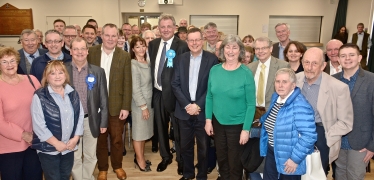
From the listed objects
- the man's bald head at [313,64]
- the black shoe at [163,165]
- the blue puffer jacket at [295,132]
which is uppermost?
the man's bald head at [313,64]

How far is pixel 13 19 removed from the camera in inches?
386

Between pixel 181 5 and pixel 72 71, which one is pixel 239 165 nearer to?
pixel 72 71

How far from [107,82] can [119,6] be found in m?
7.53

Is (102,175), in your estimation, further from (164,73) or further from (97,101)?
(164,73)

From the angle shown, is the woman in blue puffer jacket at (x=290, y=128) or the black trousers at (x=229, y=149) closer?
the woman in blue puffer jacket at (x=290, y=128)

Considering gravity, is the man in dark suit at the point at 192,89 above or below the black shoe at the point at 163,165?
above

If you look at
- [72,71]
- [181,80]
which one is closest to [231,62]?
[181,80]

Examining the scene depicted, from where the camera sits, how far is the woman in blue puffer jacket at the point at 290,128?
2.06m

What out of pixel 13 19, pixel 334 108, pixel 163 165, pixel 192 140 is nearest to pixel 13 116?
pixel 192 140

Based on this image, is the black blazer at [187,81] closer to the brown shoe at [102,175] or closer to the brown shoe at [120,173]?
the brown shoe at [120,173]

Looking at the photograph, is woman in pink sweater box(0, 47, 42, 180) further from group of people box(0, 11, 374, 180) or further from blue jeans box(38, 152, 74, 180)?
blue jeans box(38, 152, 74, 180)

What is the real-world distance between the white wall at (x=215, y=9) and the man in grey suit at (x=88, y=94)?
7546mm

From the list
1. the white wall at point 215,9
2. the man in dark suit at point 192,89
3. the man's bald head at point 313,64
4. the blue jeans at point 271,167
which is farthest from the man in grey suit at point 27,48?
the white wall at point 215,9

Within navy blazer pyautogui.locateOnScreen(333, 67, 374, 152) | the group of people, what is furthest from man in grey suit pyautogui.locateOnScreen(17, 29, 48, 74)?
navy blazer pyautogui.locateOnScreen(333, 67, 374, 152)
